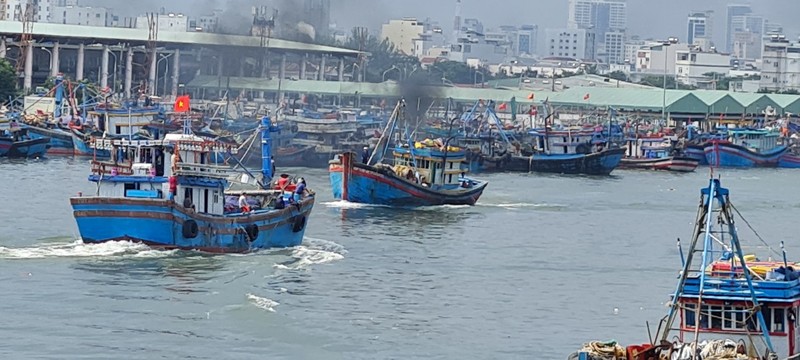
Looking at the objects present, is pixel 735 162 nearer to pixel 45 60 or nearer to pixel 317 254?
pixel 45 60

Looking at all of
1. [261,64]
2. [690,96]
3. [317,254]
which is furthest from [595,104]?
[317,254]

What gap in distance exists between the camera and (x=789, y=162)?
249ft

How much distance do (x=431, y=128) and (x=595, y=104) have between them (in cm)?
2448

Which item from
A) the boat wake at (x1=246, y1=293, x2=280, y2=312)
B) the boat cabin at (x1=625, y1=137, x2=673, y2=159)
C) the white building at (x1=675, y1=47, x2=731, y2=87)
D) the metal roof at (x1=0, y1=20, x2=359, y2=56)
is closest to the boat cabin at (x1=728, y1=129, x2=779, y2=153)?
the boat cabin at (x1=625, y1=137, x2=673, y2=159)

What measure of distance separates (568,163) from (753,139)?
16027mm

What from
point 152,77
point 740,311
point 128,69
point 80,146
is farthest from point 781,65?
point 740,311

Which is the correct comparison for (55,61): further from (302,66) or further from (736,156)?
(736,156)

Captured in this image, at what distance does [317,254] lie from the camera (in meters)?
31.6

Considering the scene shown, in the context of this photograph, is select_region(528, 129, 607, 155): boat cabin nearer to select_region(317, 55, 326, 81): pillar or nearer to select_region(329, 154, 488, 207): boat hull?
select_region(329, 154, 488, 207): boat hull

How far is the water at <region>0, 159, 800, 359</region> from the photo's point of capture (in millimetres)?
23062

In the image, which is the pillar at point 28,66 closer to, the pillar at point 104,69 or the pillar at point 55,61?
the pillar at point 55,61

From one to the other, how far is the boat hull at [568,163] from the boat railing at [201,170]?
32.6 meters

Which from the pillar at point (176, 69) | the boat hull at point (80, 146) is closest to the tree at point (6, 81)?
the boat hull at point (80, 146)

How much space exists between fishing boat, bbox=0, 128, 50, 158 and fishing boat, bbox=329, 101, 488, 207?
14.1 metres
